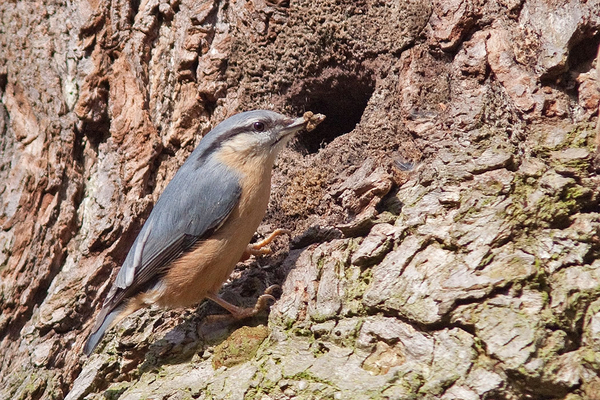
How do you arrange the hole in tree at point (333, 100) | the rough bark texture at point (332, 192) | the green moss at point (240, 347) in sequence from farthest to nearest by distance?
the hole in tree at point (333, 100), the green moss at point (240, 347), the rough bark texture at point (332, 192)

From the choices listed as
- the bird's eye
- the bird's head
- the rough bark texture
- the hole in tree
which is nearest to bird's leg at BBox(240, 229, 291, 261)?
the rough bark texture

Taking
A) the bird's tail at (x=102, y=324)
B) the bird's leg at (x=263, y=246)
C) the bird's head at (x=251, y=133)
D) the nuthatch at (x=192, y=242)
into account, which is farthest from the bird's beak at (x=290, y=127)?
the bird's tail at (x=102, y=324)

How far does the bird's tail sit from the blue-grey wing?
0.05 metres

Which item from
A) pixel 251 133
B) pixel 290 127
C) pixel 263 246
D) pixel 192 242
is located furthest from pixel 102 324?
pixel 290 127

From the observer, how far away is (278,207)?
368 cm

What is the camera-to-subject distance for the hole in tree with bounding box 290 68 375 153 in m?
3.96

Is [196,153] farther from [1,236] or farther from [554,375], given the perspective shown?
[554,375]

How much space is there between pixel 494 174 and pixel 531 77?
0.63 m

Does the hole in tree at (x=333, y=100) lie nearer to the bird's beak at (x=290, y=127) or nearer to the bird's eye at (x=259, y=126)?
the bird's beak at (x=290, y=127)

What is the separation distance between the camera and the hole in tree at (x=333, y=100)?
156 inches

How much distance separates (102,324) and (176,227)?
62 cm

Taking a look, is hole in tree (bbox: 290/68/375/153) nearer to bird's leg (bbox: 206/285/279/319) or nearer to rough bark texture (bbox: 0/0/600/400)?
rough bark texture (bbox: 0/0/600/400)

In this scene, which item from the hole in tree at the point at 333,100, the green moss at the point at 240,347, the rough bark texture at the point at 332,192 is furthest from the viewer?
the hole in tree at the point at 333,100

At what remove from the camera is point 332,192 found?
10.8ft
